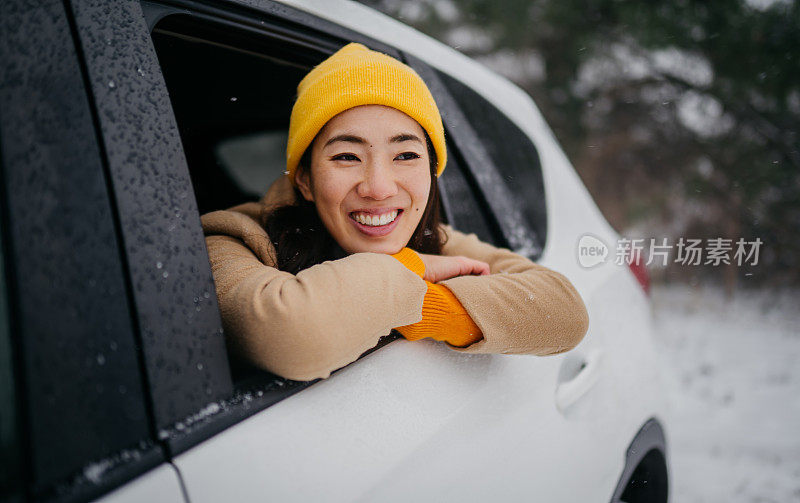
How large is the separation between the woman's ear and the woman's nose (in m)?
0.21

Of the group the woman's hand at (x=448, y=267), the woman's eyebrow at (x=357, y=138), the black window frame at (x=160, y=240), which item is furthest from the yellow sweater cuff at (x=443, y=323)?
the woman's eyebrow at (x=357, y=138)

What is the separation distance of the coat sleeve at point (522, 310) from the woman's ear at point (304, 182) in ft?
1.47

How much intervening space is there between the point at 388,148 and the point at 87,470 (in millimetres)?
819

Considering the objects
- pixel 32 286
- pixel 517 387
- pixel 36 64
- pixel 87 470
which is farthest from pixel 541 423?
pixel 36 64

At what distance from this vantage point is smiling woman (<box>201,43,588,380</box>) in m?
0.83

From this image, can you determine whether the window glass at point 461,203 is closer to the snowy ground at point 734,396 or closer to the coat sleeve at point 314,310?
the coat sleeve at point 314,310

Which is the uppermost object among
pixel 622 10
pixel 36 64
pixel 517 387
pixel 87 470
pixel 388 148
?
pixel 622 10

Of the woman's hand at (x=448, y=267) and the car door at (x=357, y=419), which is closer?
the car door at (x=357, y=419)

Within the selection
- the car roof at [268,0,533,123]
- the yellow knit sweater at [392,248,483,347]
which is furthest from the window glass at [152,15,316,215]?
the yellow knit sweater at [392,248,483,347]

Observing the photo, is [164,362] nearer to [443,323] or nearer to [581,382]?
[443,323]

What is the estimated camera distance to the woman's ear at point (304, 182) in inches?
50.9

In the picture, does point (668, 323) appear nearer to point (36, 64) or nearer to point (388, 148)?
point (388, 148)

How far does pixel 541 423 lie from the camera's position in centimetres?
116

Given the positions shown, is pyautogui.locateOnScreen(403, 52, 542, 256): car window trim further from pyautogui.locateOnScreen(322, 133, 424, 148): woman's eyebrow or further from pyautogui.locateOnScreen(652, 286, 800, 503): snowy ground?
pyautogui.locateOnScreen(652, 286, 800, 503): snowy ground
